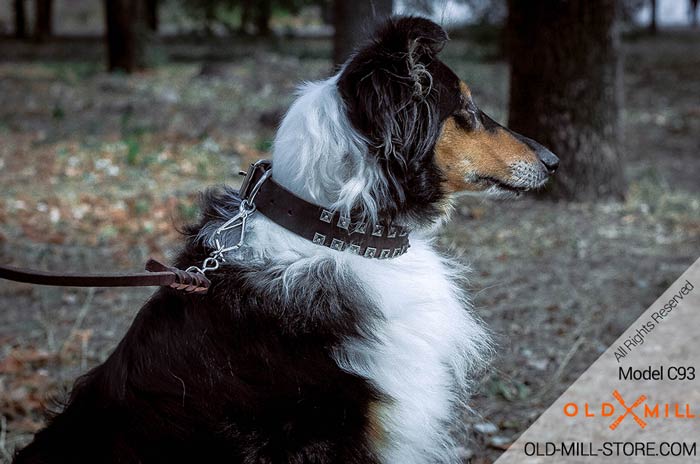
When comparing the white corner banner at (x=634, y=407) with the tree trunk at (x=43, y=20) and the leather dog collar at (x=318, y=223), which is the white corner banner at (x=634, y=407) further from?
the tree trunk at (x=43, y=20)

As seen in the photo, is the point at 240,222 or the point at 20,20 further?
the point at 20,20

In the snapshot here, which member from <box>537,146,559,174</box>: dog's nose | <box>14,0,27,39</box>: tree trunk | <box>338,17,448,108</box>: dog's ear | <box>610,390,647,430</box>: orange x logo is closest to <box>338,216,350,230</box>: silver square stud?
<box>338,17,448,108</box>: dog's ear

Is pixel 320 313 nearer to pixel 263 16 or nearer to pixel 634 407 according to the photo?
pixel 634 407

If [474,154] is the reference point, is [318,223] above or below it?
below

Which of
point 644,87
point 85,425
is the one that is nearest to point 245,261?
point 85,425

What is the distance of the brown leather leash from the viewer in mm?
2189

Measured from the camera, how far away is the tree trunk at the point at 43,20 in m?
26.6

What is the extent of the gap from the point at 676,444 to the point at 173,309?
7.69 feet

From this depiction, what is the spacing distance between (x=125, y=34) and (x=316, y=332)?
15.0m

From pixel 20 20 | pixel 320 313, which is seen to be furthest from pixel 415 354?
pixel 20 20

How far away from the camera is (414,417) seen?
7.73ft

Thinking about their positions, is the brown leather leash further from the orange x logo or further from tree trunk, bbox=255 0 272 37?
tree trunk, bbox=255 0 272 37

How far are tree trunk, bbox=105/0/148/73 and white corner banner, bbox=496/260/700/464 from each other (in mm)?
13538

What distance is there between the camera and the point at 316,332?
7.41 feet
